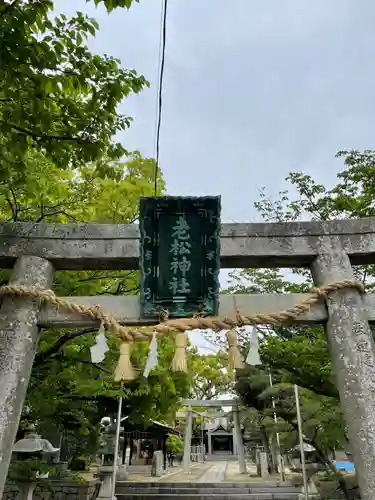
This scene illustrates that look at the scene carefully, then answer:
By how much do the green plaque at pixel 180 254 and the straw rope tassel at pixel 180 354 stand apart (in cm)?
32

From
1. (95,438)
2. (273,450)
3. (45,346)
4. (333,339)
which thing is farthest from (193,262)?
(273,450)

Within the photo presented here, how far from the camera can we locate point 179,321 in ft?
11.9

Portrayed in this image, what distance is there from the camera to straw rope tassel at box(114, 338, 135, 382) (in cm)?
351

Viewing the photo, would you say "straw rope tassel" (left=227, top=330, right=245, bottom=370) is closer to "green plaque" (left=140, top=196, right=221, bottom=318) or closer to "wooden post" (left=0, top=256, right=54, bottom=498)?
"green plaque" (left=140, top=196, right=221, bottom=318)

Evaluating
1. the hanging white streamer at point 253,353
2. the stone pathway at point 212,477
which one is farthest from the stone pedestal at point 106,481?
the hanging white streamer at point 253,353

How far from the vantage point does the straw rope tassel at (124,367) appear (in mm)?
3508

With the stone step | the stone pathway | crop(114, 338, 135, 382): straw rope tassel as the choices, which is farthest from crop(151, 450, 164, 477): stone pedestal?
crop(114, 338, 135, 382): straw rope tassel

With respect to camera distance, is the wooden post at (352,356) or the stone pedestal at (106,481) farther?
the stone pedestal at (106,481)

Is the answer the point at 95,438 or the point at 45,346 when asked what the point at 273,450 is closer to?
the point at 95,438

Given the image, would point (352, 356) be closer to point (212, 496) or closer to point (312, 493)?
point (312, 493)

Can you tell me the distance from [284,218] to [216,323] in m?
7.73

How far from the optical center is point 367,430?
10.8ft

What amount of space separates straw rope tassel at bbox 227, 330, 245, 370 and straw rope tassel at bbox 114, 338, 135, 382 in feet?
3.00

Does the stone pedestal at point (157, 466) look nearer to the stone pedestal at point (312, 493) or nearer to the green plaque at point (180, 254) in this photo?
the stone pedestal at point (312, 493)
